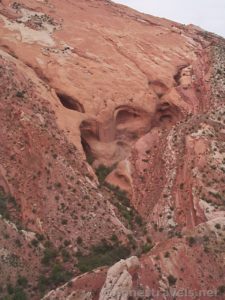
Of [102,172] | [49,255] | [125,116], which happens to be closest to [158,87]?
[125,116]

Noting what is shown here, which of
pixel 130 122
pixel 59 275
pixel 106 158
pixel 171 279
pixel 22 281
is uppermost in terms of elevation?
pixel 130 122

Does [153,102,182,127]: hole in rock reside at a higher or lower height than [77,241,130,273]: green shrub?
higher

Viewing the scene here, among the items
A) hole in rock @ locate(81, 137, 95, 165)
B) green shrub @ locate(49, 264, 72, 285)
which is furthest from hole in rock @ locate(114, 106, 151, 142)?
green shrub @ locate(49, 264, 72, 285)

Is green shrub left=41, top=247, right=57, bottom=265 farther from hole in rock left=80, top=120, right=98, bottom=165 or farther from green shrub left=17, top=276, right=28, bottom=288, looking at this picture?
hole in rock left=80, top=120, right=98, bottom=165

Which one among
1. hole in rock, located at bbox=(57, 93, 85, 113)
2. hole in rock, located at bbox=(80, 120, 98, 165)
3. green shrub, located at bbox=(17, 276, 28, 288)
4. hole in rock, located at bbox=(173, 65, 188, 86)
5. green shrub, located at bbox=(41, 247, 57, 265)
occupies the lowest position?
green shrub, located at bbox=(17, 276, 28, 288)

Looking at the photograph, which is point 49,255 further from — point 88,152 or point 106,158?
point 88,152

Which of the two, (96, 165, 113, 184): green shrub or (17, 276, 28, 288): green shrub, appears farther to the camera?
(96, 165, 113, 184): green shrub
